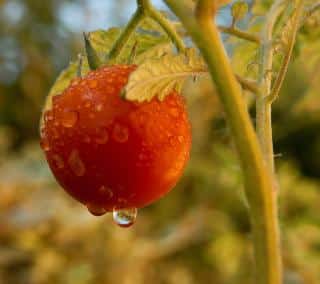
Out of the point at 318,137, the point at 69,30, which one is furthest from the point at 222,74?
the point at 69,30

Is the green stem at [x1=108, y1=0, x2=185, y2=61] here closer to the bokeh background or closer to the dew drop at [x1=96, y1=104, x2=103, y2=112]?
the dew drop at [x1=96, y1=104, x2=103, y2=112]

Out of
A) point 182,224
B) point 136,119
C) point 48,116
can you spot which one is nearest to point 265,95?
point 136,119

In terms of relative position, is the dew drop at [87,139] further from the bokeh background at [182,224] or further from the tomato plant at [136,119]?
the bokeh background at [182,224]

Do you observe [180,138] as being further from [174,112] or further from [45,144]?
[45,144]

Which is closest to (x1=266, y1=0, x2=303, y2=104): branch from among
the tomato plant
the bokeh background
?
the tomato plant

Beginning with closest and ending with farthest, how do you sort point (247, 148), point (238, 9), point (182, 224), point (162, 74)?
1. point (247, 148)
2. point (162, 74)
3. point (238, 9)
4. point (182, 224)

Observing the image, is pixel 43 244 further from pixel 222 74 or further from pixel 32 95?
pixel 222 74

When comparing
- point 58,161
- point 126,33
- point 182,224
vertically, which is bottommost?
point 182,224
